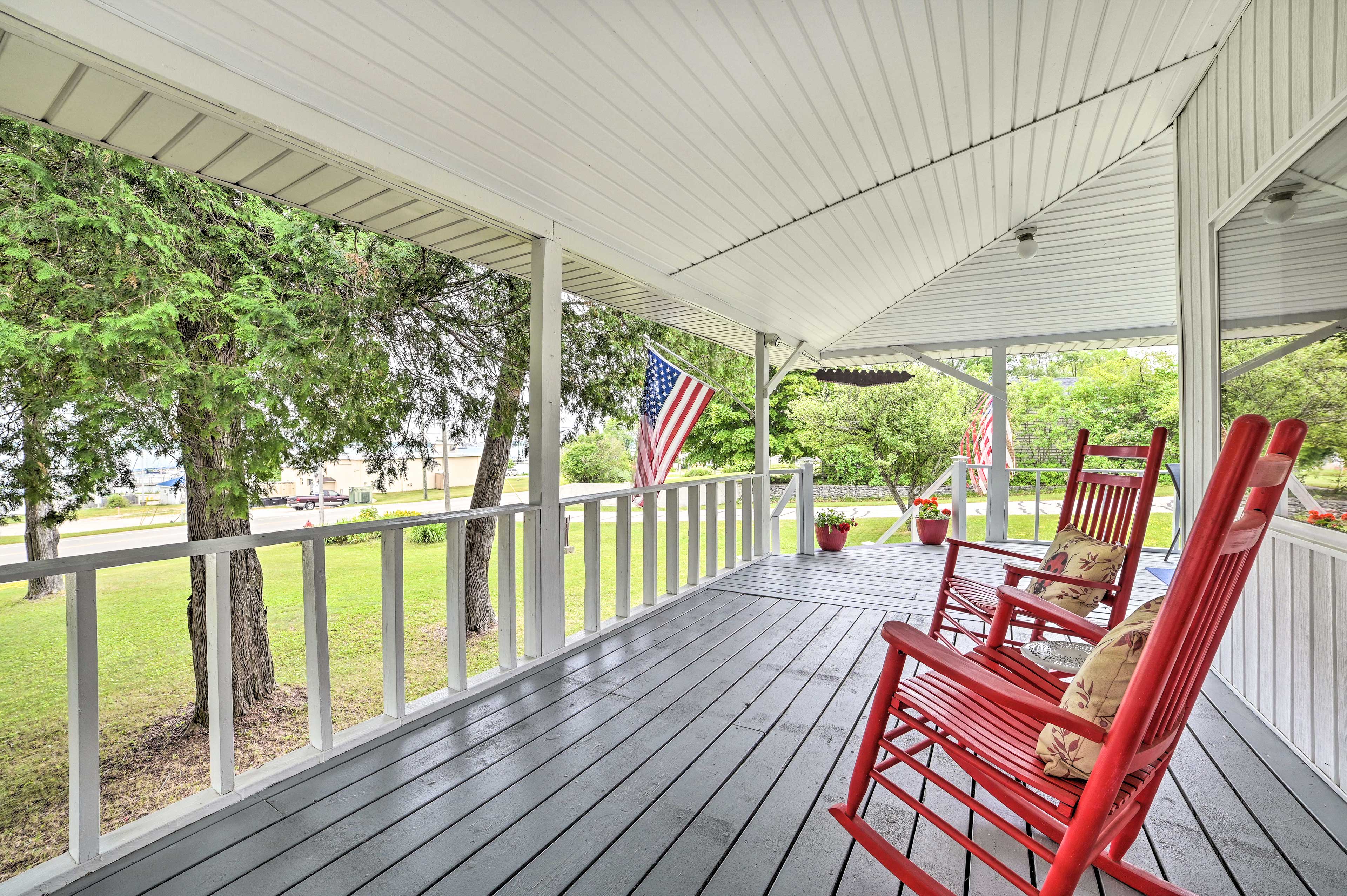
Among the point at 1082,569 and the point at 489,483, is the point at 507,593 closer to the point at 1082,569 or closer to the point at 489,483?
the point at 1082,569

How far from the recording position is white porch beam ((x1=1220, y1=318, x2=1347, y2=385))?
179 cm

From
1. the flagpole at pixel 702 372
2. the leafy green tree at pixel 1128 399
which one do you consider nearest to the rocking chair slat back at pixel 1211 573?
the flagpole at pixel 702 372

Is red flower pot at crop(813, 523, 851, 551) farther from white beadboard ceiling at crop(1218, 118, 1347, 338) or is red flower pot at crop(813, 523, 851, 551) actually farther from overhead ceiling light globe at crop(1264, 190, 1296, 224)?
Result: overhead ceiling light globe at crop(1264, 190, 1296, 224)

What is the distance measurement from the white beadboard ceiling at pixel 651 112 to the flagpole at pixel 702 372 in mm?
1972

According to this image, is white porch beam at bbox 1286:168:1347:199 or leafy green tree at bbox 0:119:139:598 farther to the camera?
leafy green tree at bbox 0:119:139:598

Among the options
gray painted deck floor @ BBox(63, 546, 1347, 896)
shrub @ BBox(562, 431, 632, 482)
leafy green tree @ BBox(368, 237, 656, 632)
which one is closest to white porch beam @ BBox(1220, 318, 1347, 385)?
gray painted deck floor @ BBox(63, 546, 1347, 896)

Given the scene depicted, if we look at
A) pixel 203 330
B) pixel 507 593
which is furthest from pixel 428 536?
pixel 507 593

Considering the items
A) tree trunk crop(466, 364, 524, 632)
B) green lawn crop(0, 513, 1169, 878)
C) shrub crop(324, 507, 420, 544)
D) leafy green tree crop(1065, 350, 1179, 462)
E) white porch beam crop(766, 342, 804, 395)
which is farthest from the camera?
leafy green tree crop(1065, 350, 1179, 462)

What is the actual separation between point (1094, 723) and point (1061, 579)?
51.4 inches

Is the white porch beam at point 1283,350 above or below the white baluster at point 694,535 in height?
above

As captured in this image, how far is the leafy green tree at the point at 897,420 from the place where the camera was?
1517 cm

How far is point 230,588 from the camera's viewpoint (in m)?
4.23

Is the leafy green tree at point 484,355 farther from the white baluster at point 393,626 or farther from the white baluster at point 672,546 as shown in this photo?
the white baluster at point 393,626

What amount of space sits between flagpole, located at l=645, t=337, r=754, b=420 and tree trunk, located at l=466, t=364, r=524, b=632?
1.66 metres
